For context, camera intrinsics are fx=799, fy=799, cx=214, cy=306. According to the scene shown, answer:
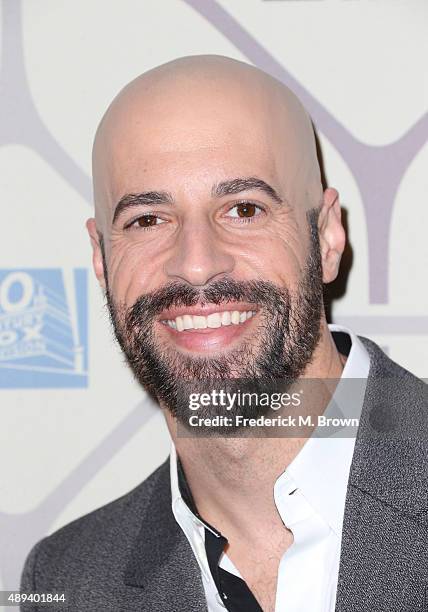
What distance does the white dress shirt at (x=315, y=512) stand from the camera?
1836mm

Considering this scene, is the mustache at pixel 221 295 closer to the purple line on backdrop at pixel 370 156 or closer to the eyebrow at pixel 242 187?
the eyebrow at pixel 242 187

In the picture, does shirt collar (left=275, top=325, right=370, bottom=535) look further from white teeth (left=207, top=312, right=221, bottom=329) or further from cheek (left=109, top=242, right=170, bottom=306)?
cheek (left=109, top=242, right=170, bottom=306)

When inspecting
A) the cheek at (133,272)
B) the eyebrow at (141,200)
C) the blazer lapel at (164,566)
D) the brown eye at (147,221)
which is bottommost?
the blazer lapel at (164,566)

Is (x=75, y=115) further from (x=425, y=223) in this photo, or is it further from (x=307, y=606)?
(x=307, y=606)

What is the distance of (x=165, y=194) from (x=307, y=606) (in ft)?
3.29

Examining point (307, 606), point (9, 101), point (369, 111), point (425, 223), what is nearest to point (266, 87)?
point (369, 111)

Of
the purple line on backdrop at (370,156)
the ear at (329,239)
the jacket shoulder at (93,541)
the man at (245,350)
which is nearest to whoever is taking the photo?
the man at (245,350)

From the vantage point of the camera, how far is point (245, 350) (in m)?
1.88

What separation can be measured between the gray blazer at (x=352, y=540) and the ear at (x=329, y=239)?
0.21 m

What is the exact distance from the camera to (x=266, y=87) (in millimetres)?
1991

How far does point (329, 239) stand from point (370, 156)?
0.37 meters

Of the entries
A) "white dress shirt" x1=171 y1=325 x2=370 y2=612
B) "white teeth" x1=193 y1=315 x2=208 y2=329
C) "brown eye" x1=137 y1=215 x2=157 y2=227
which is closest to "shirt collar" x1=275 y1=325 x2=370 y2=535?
"white dress shirt" x1=171 y1=325 x2=370 y2=612

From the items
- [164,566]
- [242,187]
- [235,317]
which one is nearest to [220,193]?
[242,187]

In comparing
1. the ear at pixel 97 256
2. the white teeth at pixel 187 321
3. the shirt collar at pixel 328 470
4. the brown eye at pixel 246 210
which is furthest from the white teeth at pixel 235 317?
the ear at pixel 97 256
